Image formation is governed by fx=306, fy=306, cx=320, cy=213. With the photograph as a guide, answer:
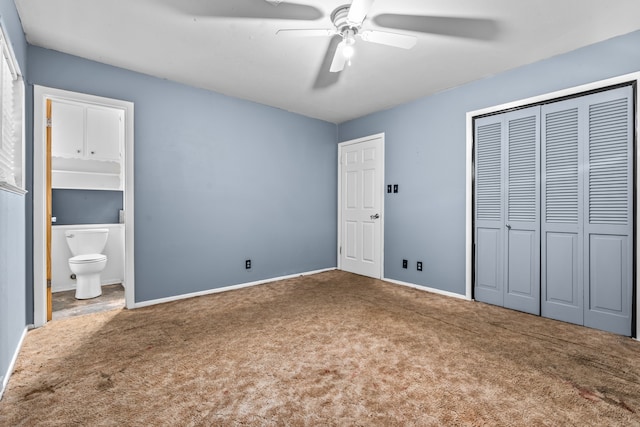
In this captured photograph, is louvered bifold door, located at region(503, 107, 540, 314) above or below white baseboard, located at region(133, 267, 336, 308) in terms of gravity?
above

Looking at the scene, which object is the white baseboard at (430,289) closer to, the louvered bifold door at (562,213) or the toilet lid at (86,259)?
the louvered bifold door at (562,213)

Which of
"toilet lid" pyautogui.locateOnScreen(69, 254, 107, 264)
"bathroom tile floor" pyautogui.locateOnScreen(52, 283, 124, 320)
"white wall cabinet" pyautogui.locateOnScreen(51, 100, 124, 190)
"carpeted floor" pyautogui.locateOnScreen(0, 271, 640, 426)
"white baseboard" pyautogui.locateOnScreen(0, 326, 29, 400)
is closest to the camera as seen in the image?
"carpeted floor" pyautogui.locateOnScreen(0, 271, 640, 426)

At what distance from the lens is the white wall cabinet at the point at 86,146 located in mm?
3518

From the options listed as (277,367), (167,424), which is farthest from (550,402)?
(167,424)

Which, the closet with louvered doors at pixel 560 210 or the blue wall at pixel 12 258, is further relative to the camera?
the closet with louvered doors at pixel 560 210

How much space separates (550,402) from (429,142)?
9.40 ft

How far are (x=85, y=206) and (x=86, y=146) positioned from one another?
88 centimetres

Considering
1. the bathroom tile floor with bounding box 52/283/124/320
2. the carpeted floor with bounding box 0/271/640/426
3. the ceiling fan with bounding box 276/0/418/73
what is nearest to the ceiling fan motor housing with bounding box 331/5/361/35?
the ceiling fan with bounding box 276/0/418/73

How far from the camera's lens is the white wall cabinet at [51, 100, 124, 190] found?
3518 millimetres

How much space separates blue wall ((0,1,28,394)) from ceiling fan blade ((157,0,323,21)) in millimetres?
1027

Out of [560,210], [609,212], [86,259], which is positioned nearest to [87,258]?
[86,259]

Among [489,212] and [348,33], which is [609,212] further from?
[348,33]

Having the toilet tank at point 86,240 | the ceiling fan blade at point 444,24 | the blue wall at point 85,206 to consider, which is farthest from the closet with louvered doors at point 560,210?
the blue wall at point 85,206

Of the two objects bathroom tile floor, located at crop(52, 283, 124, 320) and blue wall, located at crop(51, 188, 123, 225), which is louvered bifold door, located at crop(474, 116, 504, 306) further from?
blue wall, located at crop(51, 188, 123, 225)
